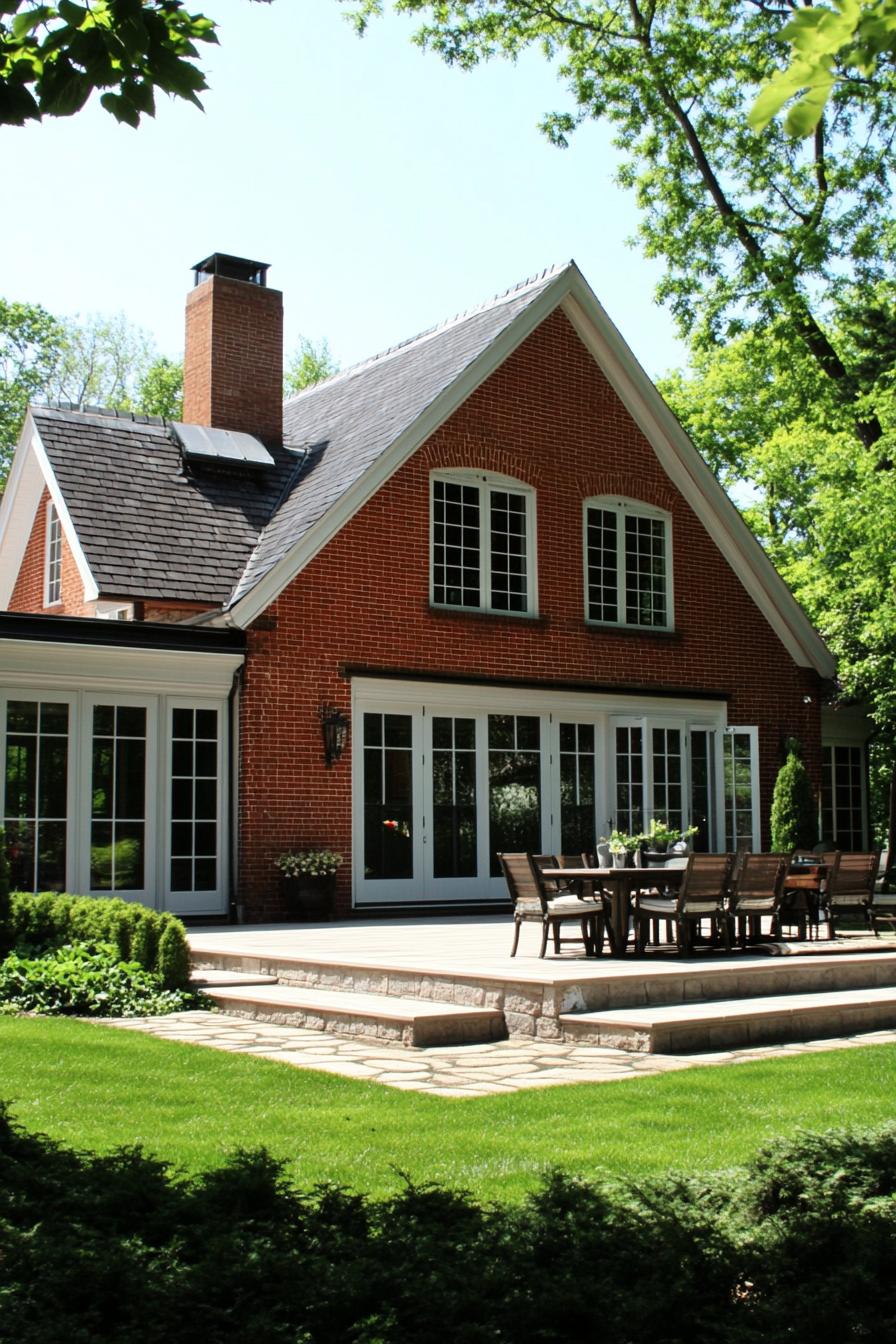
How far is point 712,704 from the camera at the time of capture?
64.9 ft

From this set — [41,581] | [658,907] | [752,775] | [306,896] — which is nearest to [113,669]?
[306,896]

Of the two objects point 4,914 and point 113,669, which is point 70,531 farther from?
point 4,914

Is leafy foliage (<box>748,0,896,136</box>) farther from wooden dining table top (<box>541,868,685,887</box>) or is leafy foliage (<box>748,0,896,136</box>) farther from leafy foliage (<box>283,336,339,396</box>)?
leafy foliage (<box>283,336,339,396</box>)

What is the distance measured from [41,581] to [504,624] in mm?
6273

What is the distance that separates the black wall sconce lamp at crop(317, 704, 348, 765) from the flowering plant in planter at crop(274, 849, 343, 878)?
3.48ft

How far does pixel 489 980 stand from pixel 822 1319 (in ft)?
18.9

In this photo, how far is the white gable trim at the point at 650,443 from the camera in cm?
1622

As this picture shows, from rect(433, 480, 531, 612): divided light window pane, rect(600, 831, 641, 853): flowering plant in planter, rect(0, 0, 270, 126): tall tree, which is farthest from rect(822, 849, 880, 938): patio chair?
rect(0, 0, 270, 126): tall tree

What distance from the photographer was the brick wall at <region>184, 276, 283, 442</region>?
19.1m

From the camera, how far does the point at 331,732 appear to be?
53.2 ft

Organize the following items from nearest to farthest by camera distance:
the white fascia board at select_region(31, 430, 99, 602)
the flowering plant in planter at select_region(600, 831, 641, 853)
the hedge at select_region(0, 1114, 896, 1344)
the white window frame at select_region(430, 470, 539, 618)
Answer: the hedge at select_region(0, 1114, 896, 1344)
the flowering plant in planter at select_region(600, 831, 641, 853)
the white fascia board at select_region(31, 430, 99, 602)
the white window frame at select_region(430, 470, 539, 618)

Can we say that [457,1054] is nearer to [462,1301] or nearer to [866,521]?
[462,1301]

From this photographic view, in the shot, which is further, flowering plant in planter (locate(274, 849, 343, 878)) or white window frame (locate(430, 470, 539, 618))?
white window frame (locate(430, 470, 539, 618))

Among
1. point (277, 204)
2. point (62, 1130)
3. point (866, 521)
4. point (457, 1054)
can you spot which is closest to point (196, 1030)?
point (457, 1054)
